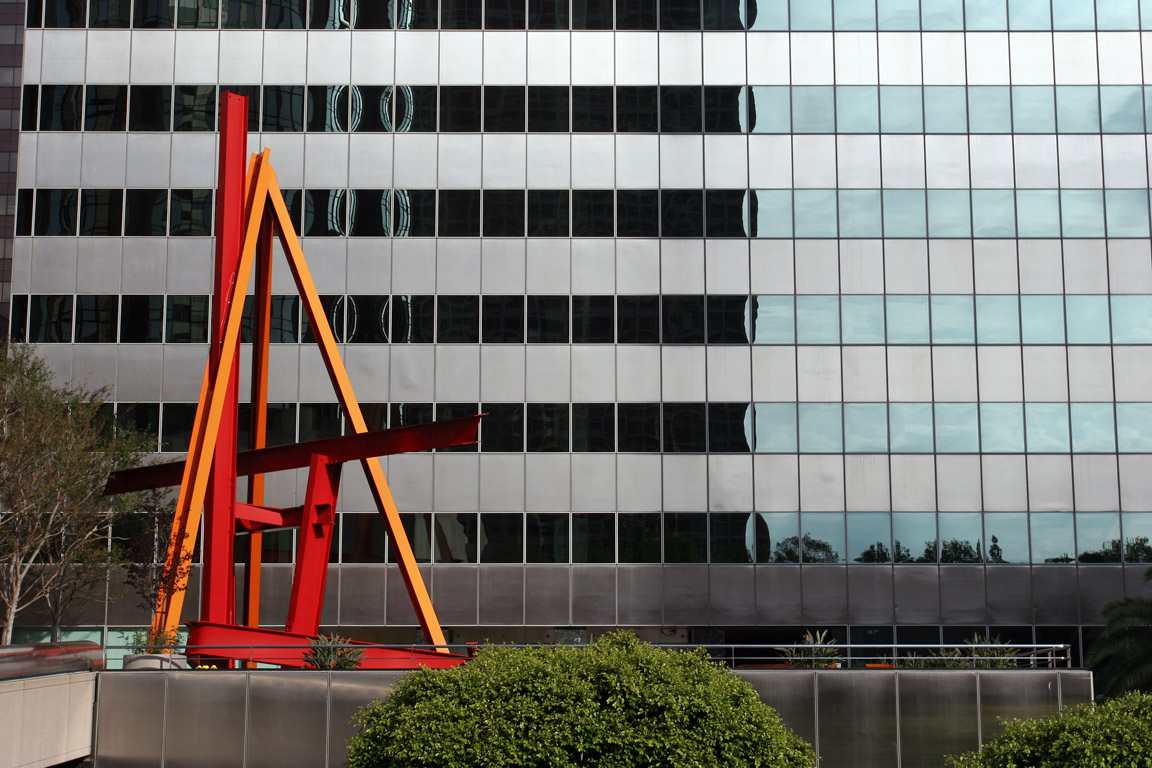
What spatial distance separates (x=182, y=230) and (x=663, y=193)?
16334 millimetres

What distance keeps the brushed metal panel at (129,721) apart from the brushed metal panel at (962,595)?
81.7 ft

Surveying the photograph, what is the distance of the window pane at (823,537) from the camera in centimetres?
3684

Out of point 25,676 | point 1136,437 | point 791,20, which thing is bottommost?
point 25,676

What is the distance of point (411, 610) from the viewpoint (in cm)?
3672

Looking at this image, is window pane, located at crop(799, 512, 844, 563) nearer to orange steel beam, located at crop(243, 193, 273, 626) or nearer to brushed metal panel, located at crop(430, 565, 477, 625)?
brushed metal panel, located at crop(430, 565, 477, 625)

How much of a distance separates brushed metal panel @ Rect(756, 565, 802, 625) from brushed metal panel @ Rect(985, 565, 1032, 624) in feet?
20.5

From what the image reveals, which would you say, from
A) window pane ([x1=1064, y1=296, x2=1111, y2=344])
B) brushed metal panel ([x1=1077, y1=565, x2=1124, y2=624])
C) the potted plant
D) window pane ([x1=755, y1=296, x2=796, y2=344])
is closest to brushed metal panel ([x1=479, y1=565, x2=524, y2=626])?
window pane ([x1=755, y1=296, x2=796, y2=344])

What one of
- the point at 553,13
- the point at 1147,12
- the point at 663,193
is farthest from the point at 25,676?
the point at 1147,12

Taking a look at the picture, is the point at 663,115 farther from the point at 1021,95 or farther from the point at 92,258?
the point at 92,258

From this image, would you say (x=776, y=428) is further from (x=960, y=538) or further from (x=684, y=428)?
(x=960, y=538)

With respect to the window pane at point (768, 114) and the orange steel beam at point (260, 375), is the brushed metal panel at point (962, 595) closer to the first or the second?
the window pane at point (768, 114)

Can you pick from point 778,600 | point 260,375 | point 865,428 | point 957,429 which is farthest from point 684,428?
point 260,375

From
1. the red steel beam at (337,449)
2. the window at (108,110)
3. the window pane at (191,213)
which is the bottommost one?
the red steel beam at (337,449)

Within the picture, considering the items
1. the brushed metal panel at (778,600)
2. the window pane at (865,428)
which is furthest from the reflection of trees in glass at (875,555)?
the window pane at (865,428)
